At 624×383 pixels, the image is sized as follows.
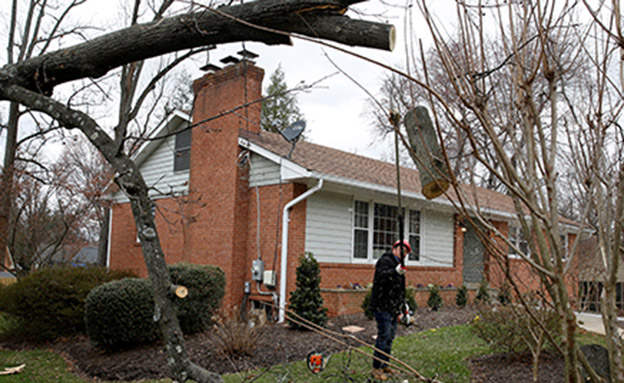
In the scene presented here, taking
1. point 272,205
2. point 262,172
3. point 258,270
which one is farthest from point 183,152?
point 258,270

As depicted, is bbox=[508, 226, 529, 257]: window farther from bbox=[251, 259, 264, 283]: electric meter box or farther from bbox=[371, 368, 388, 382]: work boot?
bbox=[251, 259, 264, 283]: electric meter box

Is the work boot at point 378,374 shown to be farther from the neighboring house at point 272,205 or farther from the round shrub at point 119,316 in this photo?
the neighboring house at point 272,205

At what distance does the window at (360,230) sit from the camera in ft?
44.4

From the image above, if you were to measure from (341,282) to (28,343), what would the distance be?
6.83 m

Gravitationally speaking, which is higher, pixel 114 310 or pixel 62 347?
pixel 114 310

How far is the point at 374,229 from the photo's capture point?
14.0 metres

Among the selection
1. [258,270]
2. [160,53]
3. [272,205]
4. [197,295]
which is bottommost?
[197,295]

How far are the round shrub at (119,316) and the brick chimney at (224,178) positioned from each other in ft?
11.7

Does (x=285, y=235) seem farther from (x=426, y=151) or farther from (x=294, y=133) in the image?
(x=426, y=151)

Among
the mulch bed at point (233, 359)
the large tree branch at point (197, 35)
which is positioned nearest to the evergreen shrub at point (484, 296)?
the mulch bed at point (233, 359)

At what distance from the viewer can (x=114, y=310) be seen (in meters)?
8.61

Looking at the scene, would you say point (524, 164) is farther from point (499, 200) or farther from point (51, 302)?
point (499, 200)

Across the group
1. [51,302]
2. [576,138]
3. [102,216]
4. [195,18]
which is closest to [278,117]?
[102,216]

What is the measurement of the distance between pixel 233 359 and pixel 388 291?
106 inches
